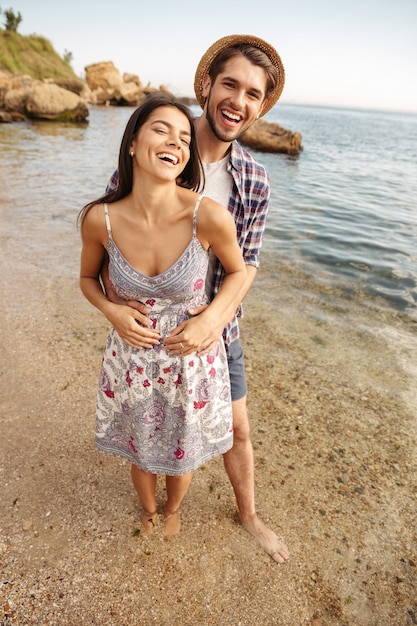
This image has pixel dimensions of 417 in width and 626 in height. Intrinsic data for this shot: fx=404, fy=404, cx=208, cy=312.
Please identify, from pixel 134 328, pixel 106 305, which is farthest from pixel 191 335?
pixel 106 305

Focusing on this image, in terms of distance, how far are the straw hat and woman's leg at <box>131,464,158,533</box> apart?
92.3 inches

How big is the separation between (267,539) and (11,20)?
5765 cm

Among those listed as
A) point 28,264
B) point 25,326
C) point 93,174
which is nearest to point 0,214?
point 28,264

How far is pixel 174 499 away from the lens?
254 cm

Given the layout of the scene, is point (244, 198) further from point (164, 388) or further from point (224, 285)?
point (164, 388)

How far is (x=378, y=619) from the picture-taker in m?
2.34

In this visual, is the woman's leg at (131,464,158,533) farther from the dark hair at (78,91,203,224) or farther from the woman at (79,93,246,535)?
the dark hair at (78,91,203,224)

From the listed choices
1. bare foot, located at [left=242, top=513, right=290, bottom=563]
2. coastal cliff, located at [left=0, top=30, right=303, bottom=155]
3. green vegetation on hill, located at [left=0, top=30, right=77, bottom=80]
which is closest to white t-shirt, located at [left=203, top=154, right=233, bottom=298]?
bare foot, located at [left=242, top=513, right=290, bottom=563]

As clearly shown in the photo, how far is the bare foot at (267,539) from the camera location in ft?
8.51

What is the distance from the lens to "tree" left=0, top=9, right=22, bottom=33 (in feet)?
143

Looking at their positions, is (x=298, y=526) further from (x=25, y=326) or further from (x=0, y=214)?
(x=0, y=214)

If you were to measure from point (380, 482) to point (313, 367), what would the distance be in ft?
4.90

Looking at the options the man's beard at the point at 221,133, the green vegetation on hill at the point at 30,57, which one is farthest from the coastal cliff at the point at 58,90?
the man's beard at the point at 221,133

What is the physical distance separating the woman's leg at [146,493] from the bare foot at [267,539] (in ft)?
2.09
